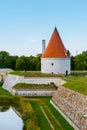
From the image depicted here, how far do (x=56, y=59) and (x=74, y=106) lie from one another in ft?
75.3

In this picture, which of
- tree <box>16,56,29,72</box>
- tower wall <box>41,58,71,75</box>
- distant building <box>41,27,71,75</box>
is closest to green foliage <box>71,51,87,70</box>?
tree <box>16,56,29,72</box>

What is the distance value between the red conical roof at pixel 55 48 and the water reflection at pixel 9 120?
50.6 ft

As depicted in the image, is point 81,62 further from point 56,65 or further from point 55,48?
point 56,65

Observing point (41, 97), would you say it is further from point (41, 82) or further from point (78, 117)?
point (78, 117)

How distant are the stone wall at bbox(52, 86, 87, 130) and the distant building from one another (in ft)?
49.9

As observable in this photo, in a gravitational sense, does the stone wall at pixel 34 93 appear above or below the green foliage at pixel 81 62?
below

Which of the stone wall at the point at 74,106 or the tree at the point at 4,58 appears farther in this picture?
the tree at the point at 4,58

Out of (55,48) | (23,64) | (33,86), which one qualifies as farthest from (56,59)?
(23,64)

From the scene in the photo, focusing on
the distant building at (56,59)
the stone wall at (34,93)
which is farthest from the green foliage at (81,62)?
the stone wall at (34,93)

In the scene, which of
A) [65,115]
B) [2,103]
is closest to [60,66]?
[2,103]

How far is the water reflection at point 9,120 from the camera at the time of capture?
2384 centimetres

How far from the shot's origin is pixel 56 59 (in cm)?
4584

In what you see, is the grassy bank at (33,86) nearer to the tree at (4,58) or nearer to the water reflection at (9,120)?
the water reflection at (9,120)

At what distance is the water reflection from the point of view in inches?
938
